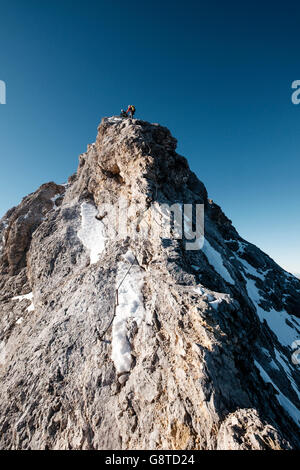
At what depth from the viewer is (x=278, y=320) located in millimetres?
33125

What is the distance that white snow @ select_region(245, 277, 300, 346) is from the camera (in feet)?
96.3

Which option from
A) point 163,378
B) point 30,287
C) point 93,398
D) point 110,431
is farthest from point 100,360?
point 30,287

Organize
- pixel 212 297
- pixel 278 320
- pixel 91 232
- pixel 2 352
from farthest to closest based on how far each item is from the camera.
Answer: pixel 278 320, pixel 91 232, pixel 2 352, pixel 212 297

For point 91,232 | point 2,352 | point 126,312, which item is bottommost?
point 2,352

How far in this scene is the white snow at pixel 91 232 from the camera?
1906 centimetres

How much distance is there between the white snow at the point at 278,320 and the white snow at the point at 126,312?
82.7 feet

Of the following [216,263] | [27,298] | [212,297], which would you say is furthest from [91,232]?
[212,297]

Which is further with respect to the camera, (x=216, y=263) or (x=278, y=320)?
(x=278, y=320)

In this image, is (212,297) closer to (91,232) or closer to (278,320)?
(91,232)

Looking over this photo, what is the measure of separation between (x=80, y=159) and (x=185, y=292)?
32710 mm

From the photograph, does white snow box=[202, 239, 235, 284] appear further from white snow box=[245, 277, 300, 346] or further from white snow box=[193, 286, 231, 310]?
white snow box=[245, 277, 300, 346]

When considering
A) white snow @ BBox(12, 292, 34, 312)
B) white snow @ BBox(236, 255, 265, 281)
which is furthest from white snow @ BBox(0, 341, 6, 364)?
white snow @ BBox(236, 255, 265, 281)

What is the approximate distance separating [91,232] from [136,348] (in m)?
14.6

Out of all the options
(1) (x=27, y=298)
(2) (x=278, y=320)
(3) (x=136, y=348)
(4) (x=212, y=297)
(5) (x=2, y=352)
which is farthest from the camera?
(2) (x=278, y=320)
